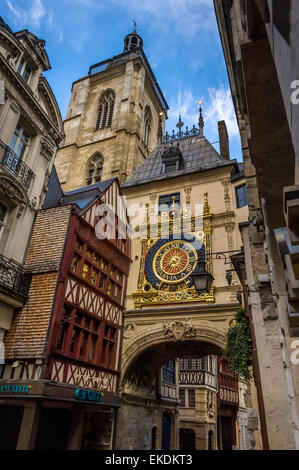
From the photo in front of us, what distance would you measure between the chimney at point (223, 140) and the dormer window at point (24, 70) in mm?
10620

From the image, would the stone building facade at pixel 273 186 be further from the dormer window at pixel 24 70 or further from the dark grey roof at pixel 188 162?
the dark grey roof at pixel 188 162

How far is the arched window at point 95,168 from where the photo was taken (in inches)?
924

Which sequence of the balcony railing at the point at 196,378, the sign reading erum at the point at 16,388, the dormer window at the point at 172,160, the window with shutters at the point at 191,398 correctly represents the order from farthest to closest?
1. the balcony railing at the point at 196,378
2. the window with shutters at the point at 191,398
3. the dormer window at the point at 172,160
4. the sign reading erum at the point at 16,388

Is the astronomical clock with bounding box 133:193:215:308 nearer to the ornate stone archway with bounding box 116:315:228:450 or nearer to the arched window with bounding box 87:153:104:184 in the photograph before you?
the ornate stone archway with bounding box 116:315:228:450

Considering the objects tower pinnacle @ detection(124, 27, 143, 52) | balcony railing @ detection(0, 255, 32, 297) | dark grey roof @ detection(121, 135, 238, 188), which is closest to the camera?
balcony railing @ detection(0, 255, 32, 297)

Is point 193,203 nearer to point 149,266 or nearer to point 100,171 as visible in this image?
point 149,266

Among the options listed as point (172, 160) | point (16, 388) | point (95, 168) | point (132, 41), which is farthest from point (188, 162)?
point (132, 41)

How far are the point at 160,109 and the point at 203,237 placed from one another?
2289 cm

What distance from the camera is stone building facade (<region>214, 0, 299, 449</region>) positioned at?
1494 mm

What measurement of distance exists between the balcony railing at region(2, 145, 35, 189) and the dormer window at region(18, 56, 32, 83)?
3054 mm

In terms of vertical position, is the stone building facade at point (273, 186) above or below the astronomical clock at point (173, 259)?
below

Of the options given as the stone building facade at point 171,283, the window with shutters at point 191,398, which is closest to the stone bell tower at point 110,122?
the stone building facade at point 171,283

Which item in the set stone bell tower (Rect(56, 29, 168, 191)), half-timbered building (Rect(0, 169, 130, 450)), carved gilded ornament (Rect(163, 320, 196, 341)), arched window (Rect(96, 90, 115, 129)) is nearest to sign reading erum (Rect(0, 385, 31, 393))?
half-timbered building (Rect(0, 169, 130, 450))

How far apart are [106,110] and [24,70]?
17.7 m
